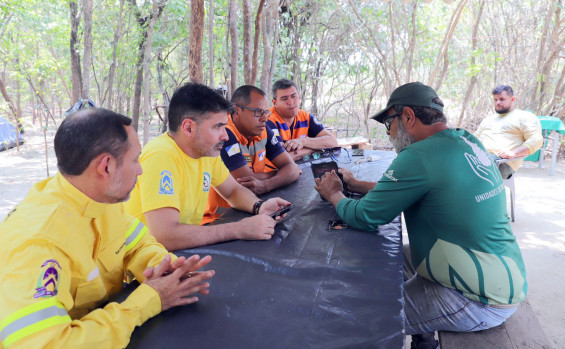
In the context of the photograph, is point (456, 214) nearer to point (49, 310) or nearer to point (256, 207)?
point (256, 207)

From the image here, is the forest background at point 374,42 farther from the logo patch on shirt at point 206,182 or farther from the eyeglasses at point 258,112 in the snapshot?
the logo patch on shirt at point 206,182

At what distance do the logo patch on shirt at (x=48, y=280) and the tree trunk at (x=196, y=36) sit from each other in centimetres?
299

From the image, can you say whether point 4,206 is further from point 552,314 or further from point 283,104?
point 552,314

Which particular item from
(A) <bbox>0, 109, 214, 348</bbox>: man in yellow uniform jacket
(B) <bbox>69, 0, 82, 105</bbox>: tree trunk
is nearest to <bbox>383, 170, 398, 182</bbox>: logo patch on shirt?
(A) <bbox>0, 109, 214, 348</bbox>: man in yellow uniform jacket

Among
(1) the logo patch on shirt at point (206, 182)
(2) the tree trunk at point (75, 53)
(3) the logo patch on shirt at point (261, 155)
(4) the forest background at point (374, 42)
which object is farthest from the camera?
(2) the tree trunk at point (75, 53)

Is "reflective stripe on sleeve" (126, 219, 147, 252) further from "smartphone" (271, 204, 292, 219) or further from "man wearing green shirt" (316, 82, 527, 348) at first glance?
"man wearing green shirt" (316, 82, 527, 348)

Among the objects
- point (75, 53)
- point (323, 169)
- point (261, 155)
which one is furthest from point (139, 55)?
point (323, 169)

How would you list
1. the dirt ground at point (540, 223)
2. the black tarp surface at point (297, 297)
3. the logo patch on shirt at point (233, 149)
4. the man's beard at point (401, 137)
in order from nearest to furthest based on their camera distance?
the black tarp surface at point (297, 297)
the man's beard at point (401, 137)
the logo patch on shirt at point (233, 149)
the dirt ground at point (540, 223)

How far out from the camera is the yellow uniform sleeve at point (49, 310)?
0.84 m

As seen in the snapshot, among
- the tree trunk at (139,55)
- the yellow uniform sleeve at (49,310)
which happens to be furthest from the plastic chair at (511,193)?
the tree trunk at (139,55)

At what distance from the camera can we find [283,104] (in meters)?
3.88

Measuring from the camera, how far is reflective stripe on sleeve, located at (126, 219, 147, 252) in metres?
1.40

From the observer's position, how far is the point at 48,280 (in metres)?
0.92

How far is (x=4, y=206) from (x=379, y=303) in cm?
620
